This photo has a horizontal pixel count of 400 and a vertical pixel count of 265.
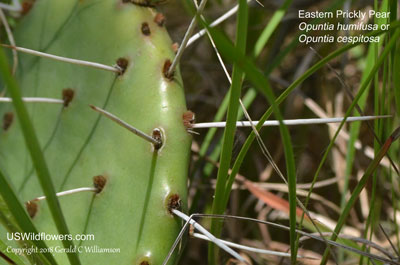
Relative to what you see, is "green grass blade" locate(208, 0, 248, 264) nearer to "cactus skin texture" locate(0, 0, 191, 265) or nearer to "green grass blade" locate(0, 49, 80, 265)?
"cactus skin texture" locate(0, 0, 191, 265)

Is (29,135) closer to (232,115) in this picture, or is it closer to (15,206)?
(15,206)

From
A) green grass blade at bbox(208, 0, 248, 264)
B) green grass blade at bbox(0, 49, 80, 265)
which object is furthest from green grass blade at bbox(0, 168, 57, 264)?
green grass blade at bbox(208, 0, 248, 264)

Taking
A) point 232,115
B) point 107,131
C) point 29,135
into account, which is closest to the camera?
point 29,135

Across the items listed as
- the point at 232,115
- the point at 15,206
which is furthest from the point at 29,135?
the point at 232,115

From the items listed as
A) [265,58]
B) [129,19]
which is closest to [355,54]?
[265,58]

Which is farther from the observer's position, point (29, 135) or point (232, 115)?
point (232, 115)

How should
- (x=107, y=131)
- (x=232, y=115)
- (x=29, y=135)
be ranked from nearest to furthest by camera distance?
(x=29, y=135) → (x=232, y=115) → (x=107, y=131)

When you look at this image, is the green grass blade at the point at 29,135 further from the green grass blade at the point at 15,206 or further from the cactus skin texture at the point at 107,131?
the cactus skin texture at the point at 107,131

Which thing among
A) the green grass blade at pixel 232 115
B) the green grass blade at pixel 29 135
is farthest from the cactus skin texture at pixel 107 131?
the green grass blade at pixel 29 135
